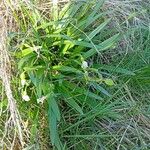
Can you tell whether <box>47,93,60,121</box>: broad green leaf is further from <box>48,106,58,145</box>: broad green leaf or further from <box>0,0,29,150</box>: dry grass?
<box>0,0,29,150</box>: dry grass

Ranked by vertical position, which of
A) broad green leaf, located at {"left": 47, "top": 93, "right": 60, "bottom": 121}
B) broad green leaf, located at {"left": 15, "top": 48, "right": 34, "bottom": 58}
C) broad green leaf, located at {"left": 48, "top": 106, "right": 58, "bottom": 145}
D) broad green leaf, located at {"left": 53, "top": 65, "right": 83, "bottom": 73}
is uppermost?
broad green leaf, located at {"left": 15, "top": 48, "right": 34, "bottom": 58}

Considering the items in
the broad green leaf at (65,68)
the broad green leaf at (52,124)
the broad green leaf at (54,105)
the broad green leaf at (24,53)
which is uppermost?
the broad green leaf at (24,53)

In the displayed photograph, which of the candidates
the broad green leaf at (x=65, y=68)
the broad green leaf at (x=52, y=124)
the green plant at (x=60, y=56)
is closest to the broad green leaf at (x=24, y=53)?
the green plant at (x=60, y=56)

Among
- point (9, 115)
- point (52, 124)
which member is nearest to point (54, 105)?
point (52, 124)

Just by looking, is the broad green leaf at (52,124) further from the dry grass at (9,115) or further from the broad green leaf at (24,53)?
the broad green leaf at (24,53)

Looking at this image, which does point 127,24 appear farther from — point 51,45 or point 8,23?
point 8,23

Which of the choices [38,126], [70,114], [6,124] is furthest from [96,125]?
[6,124]

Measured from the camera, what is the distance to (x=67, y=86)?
156 centimetres

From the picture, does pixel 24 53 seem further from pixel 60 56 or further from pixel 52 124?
pixel 52 124

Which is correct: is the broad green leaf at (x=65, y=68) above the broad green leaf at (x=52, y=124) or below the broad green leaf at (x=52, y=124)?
above

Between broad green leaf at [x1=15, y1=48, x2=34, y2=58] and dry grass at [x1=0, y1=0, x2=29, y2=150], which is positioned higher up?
broad green leaf at [x1=15, y1=48, x2=34, y2=58]

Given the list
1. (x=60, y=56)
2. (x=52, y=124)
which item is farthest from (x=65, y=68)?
(x=52, y=124)

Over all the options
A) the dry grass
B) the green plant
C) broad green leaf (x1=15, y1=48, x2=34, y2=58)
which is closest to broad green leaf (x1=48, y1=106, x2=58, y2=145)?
the green plant

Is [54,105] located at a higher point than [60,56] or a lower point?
lower
